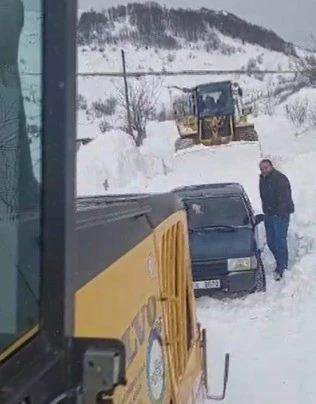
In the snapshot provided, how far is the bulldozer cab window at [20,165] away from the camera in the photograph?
160cm

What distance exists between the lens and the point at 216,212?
427 inches

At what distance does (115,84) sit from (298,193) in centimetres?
3541

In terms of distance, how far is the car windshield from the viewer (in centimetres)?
1069

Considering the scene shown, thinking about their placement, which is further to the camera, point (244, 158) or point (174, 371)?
point (244, 158)

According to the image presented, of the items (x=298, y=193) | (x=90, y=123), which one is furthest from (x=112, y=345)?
(x=90, y=123)

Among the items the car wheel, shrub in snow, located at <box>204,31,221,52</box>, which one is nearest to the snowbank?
the car wheel

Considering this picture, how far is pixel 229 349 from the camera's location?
27.7 feet

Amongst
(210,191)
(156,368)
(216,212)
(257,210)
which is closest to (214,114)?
(257,210)

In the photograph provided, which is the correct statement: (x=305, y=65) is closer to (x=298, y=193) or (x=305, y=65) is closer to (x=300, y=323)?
(x=298, y=193)

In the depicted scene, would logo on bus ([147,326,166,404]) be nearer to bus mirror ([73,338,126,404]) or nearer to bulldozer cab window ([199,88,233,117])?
bus mirror ([73,338,126,404])

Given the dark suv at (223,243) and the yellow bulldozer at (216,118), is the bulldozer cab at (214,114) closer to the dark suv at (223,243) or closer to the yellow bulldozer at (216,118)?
the yellow bulldozer at (216,118)

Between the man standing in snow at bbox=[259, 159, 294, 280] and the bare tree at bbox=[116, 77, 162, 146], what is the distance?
2682 cm

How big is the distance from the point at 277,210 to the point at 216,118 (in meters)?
14.9

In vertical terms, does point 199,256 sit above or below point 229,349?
above
